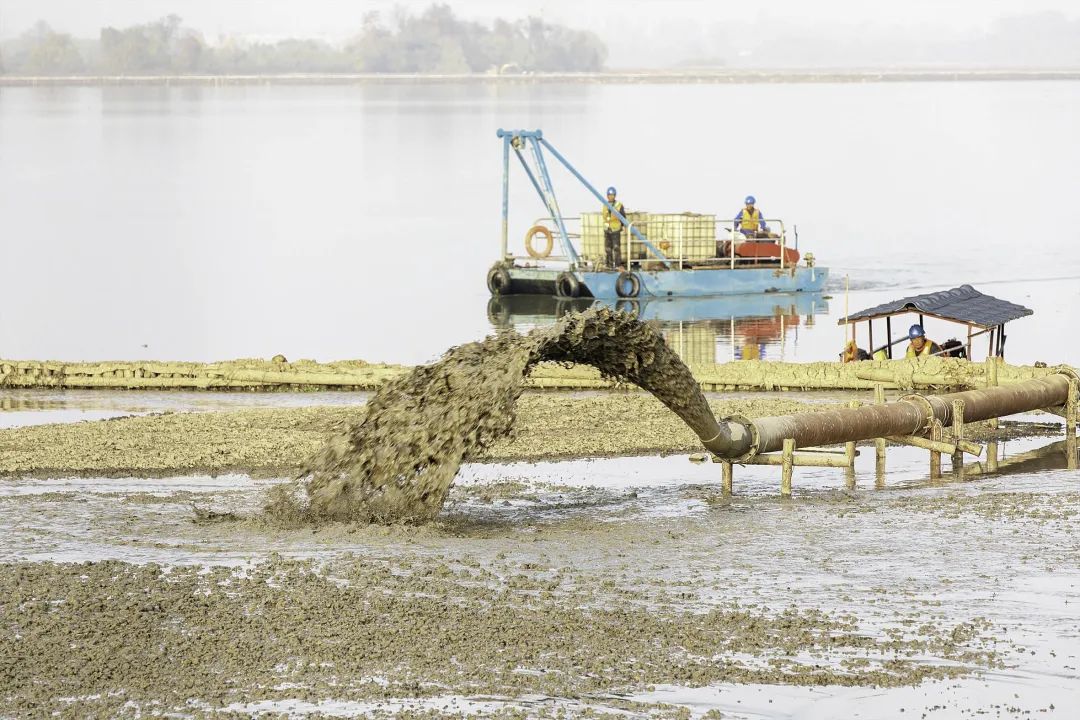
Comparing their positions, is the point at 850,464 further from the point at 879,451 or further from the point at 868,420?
the point at 879,451

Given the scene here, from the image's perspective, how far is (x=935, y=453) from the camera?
17.0m

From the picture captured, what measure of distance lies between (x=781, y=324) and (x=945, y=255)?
23015mm

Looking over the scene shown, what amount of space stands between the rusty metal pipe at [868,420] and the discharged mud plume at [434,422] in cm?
138

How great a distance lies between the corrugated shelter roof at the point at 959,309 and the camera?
69.5ft

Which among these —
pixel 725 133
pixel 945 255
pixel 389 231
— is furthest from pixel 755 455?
pixel 725 133

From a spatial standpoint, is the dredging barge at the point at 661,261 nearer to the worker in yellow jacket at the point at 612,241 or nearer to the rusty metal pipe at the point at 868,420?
the worker in yellow jacket at the point at 612,241

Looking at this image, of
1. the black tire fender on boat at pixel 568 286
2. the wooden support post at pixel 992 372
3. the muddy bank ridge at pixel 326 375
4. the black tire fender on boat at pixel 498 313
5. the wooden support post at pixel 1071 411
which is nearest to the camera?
the wooden support post at pixel 1071 411

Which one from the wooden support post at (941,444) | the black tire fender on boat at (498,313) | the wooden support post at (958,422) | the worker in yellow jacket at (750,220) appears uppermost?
the worker in yellow jacket at (750,220)

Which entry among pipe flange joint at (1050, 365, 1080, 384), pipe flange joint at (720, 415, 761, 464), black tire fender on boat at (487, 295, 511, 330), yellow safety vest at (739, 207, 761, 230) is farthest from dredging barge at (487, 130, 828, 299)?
pipe flange joint at (720, 415, 761, 464)

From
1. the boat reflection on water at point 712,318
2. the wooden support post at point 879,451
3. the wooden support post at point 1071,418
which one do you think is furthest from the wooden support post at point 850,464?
the boat reflection on water at point 712,318

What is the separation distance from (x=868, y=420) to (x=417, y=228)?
1981 inches

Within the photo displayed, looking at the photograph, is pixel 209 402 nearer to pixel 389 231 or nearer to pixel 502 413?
pixel 502 413

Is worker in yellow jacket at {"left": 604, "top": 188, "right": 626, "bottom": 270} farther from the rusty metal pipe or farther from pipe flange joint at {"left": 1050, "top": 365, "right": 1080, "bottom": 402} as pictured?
the rusty metal pipe

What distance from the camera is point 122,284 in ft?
154
